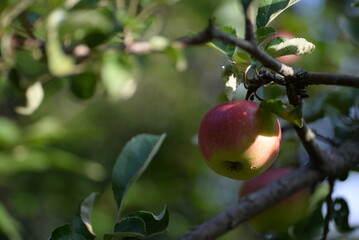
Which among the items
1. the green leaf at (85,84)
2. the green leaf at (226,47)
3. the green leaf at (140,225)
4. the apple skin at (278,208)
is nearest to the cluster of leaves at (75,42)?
the green leaf at (85,84)

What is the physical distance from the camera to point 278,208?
136cm

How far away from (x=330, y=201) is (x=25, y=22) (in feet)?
2.26

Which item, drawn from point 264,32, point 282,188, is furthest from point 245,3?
point 282,188

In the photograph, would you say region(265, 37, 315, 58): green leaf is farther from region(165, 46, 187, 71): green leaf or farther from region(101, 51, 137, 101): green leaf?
region(101, 51, 137, 101): green leaf

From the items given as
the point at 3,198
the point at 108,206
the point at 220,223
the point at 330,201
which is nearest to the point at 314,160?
the point at 330,201

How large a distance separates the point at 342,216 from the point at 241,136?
1.44ft

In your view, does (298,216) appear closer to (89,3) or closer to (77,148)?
(89,3)

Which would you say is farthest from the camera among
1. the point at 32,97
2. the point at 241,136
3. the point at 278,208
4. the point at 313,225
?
the point at 278,208

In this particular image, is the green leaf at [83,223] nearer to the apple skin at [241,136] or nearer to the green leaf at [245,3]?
the apple skin at [241,136]

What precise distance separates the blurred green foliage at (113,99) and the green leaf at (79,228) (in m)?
0.23

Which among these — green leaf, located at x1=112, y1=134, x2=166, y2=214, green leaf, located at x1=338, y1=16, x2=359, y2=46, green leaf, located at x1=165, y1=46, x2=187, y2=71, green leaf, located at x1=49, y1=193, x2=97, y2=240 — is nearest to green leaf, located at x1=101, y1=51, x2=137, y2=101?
green leaf, located at x1=165, y1=46, x2=187, y2=71

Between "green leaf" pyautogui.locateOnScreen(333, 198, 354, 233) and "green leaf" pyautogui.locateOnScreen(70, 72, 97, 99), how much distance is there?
61cm

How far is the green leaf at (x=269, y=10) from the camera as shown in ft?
2.77

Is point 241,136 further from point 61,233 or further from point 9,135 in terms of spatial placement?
point 9,135
